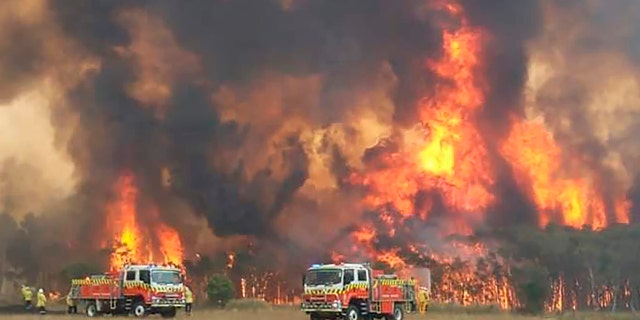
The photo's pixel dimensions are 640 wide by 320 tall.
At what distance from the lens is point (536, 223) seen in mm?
85312

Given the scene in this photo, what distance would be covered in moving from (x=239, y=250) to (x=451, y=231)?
793 inches

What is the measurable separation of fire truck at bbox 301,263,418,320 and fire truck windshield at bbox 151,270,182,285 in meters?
9.15

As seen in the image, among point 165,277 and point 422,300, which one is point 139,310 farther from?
point 422,300

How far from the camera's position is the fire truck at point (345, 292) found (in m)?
41.1

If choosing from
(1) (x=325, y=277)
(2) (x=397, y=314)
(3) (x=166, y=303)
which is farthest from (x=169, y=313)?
(2) (x=397, y=314)

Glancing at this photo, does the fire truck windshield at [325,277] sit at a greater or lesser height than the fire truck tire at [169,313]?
greater

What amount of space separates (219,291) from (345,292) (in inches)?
1264

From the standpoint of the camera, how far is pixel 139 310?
4731 cm

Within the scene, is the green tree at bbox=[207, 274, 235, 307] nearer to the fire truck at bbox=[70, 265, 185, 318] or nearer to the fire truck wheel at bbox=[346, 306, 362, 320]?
the fire truck at bbox=[70, 265, 185, 318]

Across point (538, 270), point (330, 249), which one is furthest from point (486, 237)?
point (330, 249)

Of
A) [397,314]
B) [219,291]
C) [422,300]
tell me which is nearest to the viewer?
[397,314]

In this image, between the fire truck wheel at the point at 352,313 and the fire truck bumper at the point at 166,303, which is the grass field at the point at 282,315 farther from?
the fire truck wheel at the point at 352,313

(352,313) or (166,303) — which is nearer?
(352,313)

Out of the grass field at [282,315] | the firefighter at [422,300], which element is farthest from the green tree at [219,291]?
the firefighter at [422,300]
